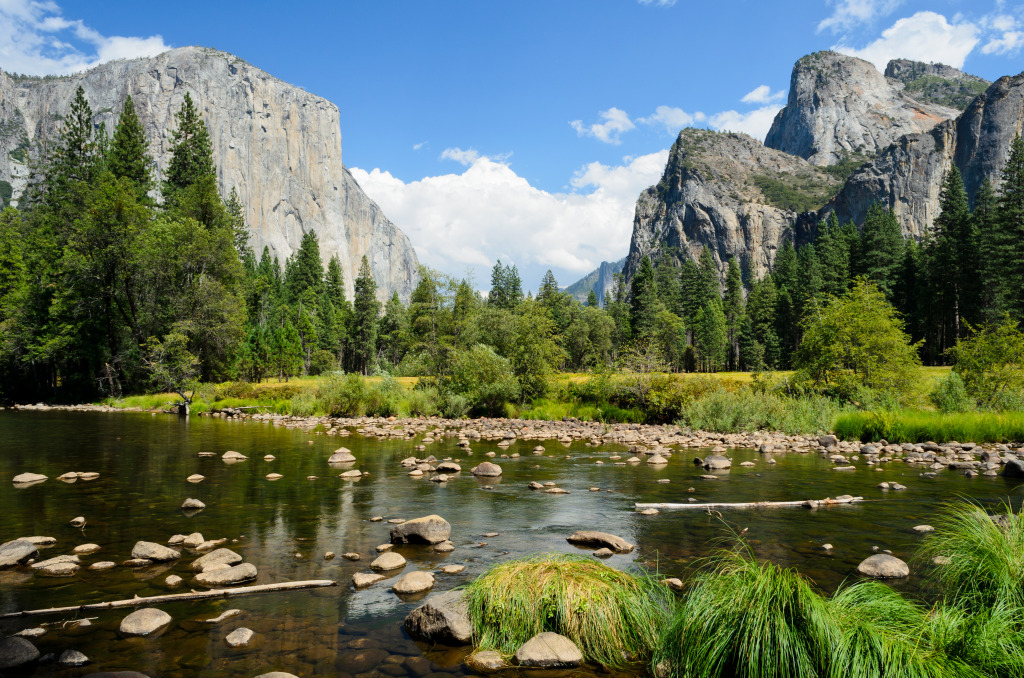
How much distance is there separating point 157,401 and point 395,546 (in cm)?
4179

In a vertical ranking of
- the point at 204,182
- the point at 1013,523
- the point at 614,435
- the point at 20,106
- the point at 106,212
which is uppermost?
the point at 20,106

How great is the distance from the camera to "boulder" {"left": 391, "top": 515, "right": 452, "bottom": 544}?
9.58 metres

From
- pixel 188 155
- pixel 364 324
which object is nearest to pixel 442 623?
pixel 188 155

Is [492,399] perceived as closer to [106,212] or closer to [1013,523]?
[1013,523]

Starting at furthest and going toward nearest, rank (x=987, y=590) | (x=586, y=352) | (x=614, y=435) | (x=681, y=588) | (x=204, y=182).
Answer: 1. (x=586, y=352)
2. (x=204, y=182)
3. (x=614, y=435)
4. (x=681, y=588)
5. (x=987, y=590)

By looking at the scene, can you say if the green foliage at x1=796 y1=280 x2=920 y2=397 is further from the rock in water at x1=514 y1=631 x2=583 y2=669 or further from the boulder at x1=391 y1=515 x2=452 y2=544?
the rock in water at x1=514 y1=631 x2=583 y2=669

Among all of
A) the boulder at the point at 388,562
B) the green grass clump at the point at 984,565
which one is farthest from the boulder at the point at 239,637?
the green grass clump at the point at 984,565

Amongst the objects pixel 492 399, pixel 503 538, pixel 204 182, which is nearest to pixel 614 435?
pixel 492 399

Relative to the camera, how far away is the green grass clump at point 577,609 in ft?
18.0

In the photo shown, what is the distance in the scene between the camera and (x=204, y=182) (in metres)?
56.8

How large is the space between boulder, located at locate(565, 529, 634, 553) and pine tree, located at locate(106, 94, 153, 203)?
61.6 meters

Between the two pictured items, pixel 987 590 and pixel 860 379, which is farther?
pixel 860 379

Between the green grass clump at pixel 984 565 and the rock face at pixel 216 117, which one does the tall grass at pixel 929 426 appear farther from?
the rock face at pixel 216 117

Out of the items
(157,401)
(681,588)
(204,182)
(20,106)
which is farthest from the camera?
(20,106)
